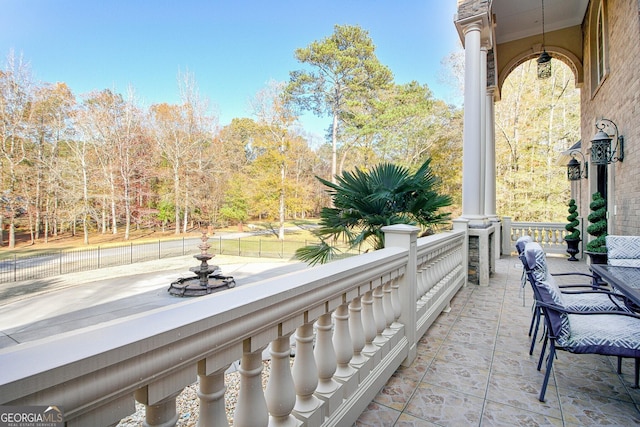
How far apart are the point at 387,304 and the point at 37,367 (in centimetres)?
174

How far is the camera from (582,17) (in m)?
→ 7.05

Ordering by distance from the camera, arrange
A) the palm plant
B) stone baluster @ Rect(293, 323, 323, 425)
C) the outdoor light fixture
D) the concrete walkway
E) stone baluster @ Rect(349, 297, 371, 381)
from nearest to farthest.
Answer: stone baluster @ Rect(293, 323, 323, 425) → stone baluster @ Rect(349, 297, 371, 381) → the palm plant → the outdoor light fixture → the concrete walkway

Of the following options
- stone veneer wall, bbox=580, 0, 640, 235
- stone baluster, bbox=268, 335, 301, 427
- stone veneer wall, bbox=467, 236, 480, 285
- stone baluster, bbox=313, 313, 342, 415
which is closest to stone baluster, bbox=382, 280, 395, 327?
stone baluster, bbox=313, 313, 342, 415

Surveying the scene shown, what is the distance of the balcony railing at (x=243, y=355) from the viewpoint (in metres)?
0.48

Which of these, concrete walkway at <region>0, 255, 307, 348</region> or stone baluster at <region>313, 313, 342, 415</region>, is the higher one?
stone baluster at <region>313, 313, 342, 415</region>

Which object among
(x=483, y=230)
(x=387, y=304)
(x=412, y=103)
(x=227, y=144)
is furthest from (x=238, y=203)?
(x=387, y=304)

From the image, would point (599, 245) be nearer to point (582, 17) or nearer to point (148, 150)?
point (582, 17)

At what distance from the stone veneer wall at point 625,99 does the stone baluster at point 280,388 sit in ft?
17.3

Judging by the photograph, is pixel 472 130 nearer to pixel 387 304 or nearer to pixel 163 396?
pixel 387 304

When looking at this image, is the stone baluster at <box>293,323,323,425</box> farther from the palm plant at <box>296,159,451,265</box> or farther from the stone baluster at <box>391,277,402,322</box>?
the palm plant at <box>296,159,451,265</box>

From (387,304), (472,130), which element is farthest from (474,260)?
(387,304)

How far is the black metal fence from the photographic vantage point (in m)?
13.5

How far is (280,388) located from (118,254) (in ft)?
65.6

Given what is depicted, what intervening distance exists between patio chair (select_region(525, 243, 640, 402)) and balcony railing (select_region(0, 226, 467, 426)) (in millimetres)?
820
